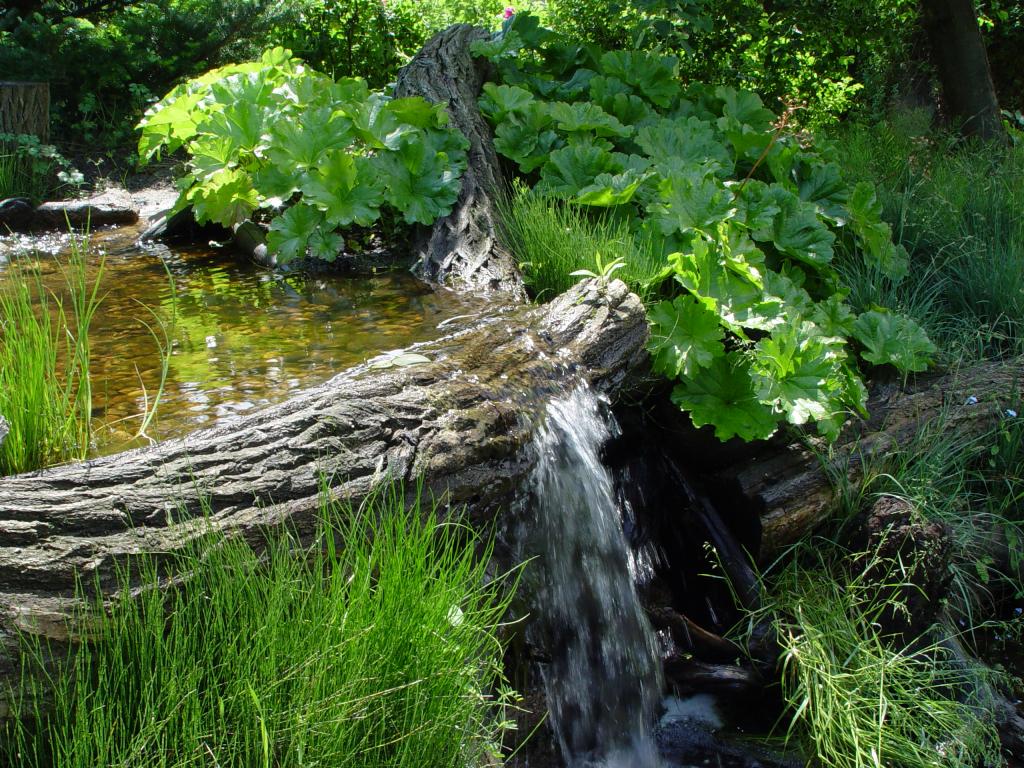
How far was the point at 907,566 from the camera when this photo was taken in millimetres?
3301

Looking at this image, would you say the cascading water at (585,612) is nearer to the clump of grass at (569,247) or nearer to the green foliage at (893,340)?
the clump of grass at (569,247)

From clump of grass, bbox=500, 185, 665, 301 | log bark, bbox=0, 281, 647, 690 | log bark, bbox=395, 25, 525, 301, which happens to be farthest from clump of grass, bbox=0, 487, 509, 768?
log bark, bbox=395, 25, 525, 301

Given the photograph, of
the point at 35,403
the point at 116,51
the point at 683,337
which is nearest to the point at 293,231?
the point at 683,337

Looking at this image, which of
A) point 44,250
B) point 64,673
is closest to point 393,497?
point 64,673

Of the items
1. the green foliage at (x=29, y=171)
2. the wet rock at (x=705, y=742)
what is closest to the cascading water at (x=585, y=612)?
the wet rock at (x=705, y=742)

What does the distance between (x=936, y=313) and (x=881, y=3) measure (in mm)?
4094

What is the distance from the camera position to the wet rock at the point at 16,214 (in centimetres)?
590

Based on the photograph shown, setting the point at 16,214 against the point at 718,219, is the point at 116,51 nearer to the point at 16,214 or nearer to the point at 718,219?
the point at 16,214

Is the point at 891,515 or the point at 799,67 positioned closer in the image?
the point at 891,515

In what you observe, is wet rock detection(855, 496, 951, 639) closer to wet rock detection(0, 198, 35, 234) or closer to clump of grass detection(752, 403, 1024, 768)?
clump of grass detection(752, 403, 1024, 768)

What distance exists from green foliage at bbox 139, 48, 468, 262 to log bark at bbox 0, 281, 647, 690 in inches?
65.7

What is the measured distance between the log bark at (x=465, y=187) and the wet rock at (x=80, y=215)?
2.04m

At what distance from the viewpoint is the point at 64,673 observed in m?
1.95

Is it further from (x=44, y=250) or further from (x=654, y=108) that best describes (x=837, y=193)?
(x=44, y=250)
